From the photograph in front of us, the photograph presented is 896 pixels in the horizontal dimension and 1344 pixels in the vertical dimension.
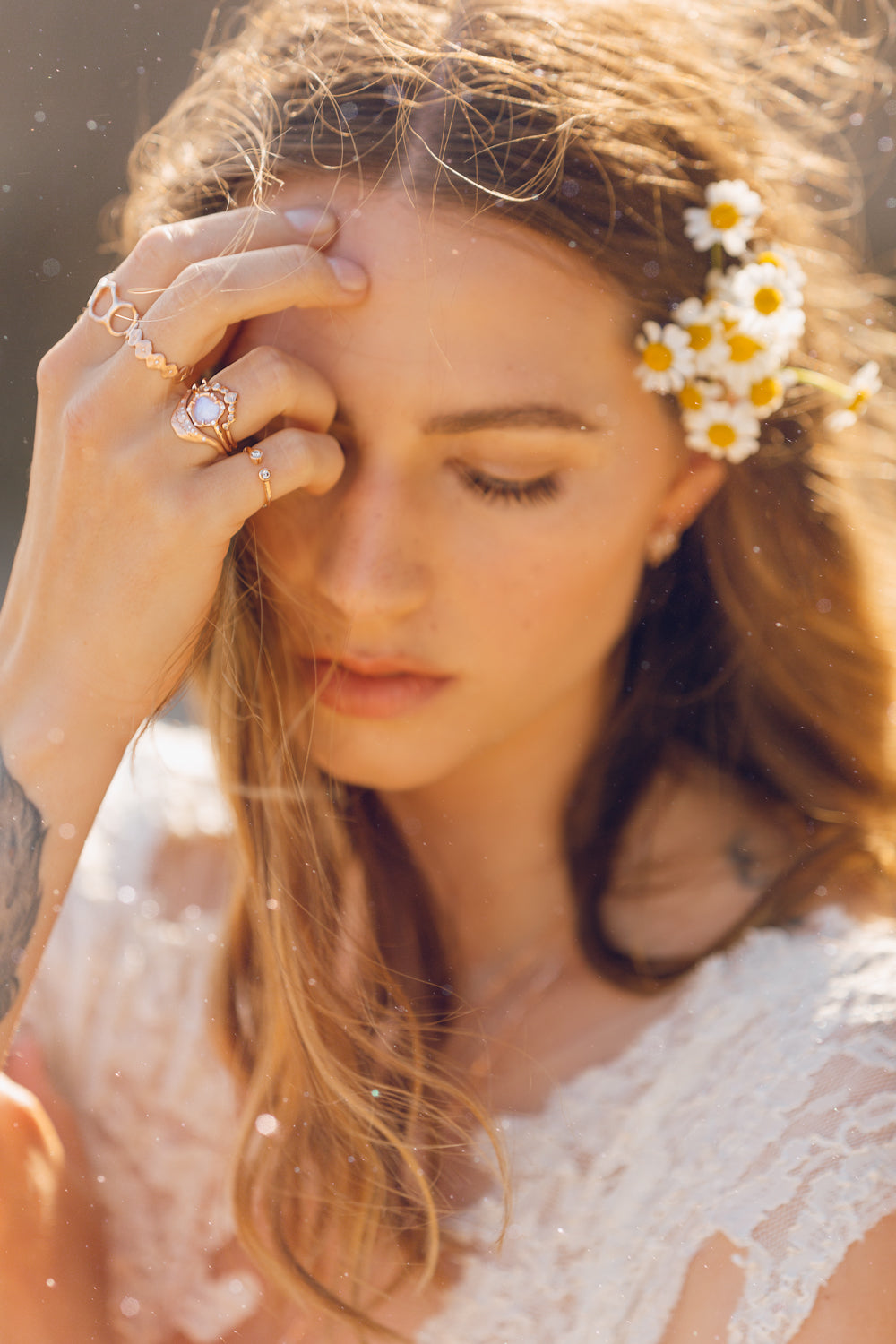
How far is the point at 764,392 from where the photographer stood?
1.02 m

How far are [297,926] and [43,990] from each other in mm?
440

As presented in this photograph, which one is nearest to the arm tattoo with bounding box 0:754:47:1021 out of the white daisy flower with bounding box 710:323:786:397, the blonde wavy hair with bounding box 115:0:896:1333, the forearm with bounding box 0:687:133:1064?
the forearm with bounding box 0:687:133:1064

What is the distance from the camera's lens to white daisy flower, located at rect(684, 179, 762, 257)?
971 mm

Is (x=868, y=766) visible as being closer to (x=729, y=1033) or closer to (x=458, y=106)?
(x=729, y=1033)

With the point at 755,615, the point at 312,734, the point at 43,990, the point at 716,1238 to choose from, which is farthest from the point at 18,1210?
the point at 755,615

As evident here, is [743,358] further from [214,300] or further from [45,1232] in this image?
[45,1232]

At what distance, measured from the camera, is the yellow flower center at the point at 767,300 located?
3.28 feet

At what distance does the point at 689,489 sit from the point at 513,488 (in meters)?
0.22

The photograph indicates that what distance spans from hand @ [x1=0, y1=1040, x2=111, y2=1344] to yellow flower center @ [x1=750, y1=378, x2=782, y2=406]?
3.44 feet

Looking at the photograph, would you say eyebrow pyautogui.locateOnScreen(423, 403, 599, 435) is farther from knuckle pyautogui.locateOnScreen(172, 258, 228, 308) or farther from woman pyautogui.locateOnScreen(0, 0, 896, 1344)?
knuckle pyautogui.locateOnScreen(172, 258, 228, 308)

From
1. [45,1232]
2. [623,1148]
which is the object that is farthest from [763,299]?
[45,1232]

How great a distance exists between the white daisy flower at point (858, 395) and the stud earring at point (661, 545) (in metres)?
0.21

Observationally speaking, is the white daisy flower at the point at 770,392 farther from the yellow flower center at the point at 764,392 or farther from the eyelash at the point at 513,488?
the eyelash at the point at 513,488

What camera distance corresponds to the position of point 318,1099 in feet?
3.62
